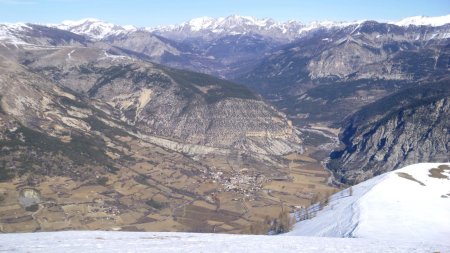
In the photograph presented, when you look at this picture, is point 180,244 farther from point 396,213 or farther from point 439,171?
point 439,171

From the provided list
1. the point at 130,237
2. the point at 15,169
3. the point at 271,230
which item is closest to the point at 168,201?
the point at 15,169

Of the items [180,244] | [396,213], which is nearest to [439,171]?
[396,213]

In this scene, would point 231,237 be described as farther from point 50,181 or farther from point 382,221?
point 50,181

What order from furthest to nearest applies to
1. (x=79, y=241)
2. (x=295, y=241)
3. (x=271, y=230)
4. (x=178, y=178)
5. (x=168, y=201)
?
1. (x=178, y=178)
2. (x=168, y=201)
3. (x=271, y=230)
4. (x=295, y=241)
5. (x=79, y=241)

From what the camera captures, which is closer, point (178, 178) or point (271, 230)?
point (271, 230)

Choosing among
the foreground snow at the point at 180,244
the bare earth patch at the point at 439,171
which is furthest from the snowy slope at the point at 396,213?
the foreground snow at the point at 180,244

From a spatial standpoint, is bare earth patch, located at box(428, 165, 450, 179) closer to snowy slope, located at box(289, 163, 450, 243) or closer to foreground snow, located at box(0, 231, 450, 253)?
snowy slope, located at box(289, 163, 450, 243)
